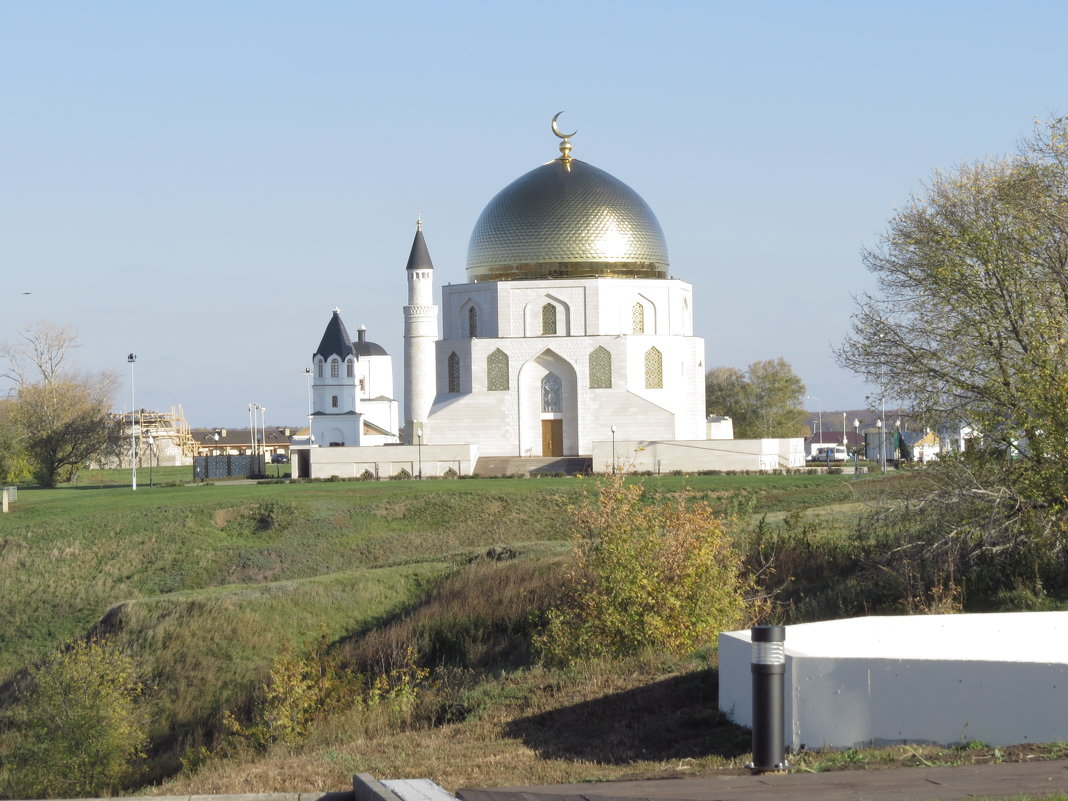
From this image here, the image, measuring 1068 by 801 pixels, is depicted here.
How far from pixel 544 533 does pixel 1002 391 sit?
18.8m

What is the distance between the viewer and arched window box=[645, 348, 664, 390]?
49.6 metres

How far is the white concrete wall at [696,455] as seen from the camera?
4506cm

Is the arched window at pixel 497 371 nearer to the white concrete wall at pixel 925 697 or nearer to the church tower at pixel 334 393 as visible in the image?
the church tower at pixel 334 393

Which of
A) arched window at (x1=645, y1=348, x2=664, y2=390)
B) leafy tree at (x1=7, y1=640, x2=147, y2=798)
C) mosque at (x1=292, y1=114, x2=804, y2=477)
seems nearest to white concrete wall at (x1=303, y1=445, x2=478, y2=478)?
mosque at (x1=292, y1=114, x2=804, y2=477)

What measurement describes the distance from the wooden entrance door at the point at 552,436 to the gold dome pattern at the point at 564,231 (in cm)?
550

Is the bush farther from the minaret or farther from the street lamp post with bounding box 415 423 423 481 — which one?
the minaret

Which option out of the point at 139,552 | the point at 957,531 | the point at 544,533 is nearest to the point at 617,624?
the point at 957,531

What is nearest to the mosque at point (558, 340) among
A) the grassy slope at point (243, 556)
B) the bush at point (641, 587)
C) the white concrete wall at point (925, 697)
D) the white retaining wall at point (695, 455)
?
the white retaining wall at point (695, 455)

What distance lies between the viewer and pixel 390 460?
4775cm

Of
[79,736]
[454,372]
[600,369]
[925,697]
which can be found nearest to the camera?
[925,697]

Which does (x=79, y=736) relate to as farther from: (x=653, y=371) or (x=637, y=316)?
(x=637, y=316)

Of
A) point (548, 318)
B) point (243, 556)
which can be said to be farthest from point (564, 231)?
point (243, 556)

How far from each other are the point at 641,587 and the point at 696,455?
31.3 m

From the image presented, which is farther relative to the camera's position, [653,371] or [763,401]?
[763,401]
